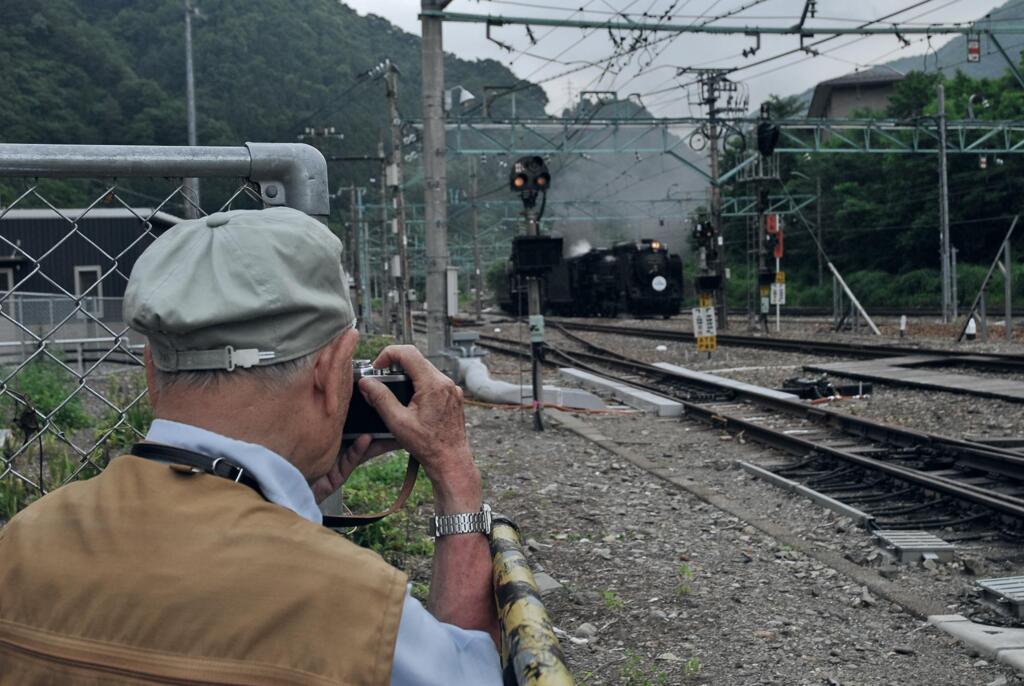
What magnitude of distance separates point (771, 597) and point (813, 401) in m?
9.54

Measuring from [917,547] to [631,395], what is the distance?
9.25 meters

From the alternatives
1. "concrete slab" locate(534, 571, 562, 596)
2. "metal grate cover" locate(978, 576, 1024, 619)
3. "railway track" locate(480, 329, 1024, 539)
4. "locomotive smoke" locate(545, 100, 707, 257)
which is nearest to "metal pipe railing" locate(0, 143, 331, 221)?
"concrete slab" locate(534, 571, 562, 596)

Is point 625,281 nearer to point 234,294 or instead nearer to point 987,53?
point 987,53

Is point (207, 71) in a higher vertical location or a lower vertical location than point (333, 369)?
higher

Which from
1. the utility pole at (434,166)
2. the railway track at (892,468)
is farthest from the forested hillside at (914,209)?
the railway track at (892,468)

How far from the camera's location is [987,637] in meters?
4.74

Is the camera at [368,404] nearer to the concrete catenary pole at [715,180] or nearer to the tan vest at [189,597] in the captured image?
the tan vest at [189,597]

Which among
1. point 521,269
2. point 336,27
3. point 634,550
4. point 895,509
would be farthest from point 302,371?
point 336,27

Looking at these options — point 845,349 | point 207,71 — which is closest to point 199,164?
point 845,349

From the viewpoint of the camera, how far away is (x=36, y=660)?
126 centimetres

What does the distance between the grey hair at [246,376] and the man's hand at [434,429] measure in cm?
26

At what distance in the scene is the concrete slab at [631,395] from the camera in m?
14.1

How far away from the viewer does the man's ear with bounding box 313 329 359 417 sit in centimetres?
153

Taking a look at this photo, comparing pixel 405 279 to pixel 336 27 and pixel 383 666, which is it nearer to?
pixel 383 666
